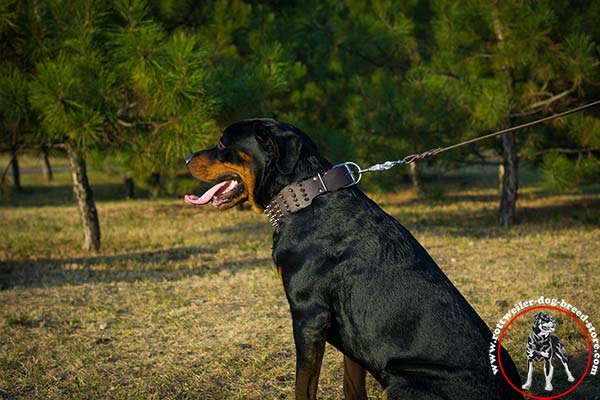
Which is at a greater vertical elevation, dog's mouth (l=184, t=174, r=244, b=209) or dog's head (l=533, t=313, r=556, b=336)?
dog's mouth (l=184, t=174, r=244, b=209)

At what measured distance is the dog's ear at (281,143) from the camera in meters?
2.88

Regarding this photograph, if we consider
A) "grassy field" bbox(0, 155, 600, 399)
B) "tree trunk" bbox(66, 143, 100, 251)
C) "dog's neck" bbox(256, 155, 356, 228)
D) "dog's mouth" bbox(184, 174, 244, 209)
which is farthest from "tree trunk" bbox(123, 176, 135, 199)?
"dog's neck" bbox(256, 155, 356, 228)

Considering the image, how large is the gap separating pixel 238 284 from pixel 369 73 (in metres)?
7.55

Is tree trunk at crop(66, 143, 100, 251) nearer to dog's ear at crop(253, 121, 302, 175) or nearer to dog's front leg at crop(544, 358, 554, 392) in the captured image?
dog's ear at crop(253, 121, 302, 175)

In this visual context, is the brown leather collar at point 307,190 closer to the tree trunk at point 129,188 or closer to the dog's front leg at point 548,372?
the dog's front leg at point 548,372

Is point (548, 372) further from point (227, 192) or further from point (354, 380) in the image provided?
point (227, 192)

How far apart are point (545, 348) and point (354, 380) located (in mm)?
1389

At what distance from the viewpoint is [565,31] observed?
8.62 meters

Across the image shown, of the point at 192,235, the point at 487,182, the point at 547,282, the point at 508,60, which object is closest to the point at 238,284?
the point at 547,282

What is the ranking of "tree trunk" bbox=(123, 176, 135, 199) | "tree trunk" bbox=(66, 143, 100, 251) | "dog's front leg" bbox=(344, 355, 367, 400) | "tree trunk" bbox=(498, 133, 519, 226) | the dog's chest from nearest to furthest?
"dog's front leg" bbox=(344, 355, 367, 400), the dog's chest, "tree trunk" bbox=(66, 143, 100, 251), "tree trunk" bbox=(498, 133, 519, 226), "tree trunk" bbox=(123, 176, 135, 199)

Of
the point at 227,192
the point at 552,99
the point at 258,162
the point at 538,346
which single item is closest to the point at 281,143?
the point at 258,162

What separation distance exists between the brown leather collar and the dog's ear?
0.11 metres

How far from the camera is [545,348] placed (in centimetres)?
360

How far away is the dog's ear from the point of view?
2.88 m
